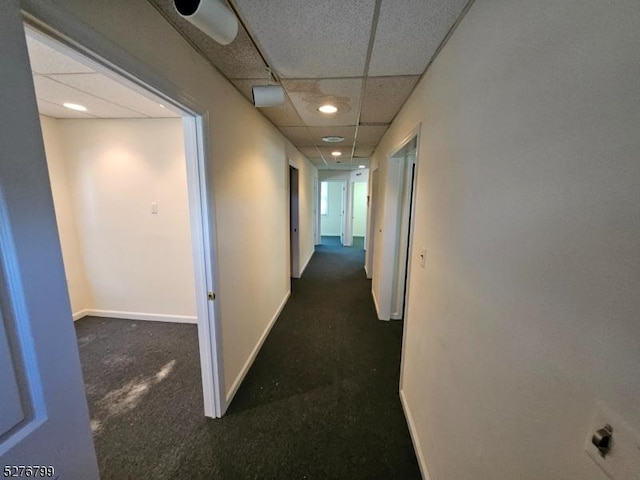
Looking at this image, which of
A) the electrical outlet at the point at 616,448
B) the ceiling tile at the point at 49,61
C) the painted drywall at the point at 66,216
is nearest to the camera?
the electrical outlet at the point at 616,448

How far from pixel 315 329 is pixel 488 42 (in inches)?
111

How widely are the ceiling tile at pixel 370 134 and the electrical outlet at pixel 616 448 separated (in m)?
2.87

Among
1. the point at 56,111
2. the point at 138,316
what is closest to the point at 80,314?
the point at 138,316

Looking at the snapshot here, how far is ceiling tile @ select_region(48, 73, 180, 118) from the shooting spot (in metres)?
1.66

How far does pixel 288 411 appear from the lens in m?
1.82

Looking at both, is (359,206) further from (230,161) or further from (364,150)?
(230,161)

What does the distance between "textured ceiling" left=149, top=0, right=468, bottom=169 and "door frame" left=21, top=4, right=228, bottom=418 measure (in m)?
0.30

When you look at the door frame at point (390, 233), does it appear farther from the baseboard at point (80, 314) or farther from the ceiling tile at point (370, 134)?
the baseboard at point (80, 314)

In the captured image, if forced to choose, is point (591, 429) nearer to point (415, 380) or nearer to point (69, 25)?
point (415, 380)

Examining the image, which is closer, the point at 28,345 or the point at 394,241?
the point at 28,345

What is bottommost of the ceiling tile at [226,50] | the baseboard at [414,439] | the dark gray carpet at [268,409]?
the dark gray carpet at [268,409]

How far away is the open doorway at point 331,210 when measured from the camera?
8.91 m

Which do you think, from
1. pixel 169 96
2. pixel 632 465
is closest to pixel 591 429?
pixel 632 465

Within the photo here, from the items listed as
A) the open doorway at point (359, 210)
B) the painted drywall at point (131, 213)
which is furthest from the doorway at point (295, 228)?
the open doorway at point (359, 210)
